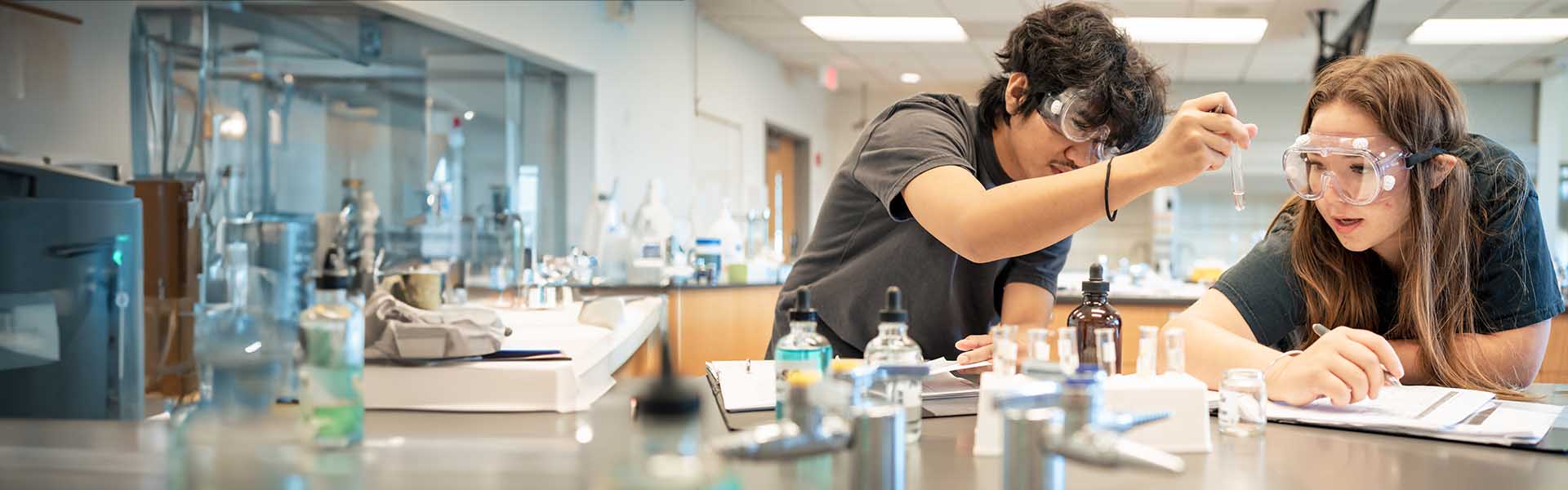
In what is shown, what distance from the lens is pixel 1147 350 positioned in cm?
112

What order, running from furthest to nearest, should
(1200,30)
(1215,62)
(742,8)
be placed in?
(1215,62) < (1200,30) < (742,8)

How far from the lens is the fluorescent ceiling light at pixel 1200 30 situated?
7016 millimetres

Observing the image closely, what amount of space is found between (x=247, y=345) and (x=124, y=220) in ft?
3.29

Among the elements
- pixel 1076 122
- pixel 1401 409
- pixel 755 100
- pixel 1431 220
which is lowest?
pixel 1401 409

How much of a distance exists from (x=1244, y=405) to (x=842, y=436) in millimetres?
606

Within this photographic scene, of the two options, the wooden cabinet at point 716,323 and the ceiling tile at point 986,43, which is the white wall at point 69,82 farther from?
the ceiling tile at point 986,43

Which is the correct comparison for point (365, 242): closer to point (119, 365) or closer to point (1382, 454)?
point (119, 365)

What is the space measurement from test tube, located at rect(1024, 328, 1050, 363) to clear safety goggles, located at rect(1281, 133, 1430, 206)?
0.76 meters

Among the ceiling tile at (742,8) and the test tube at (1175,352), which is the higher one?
the ceiling tile at (742,8)

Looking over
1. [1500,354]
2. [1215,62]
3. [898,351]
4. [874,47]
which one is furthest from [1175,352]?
[1215,62]

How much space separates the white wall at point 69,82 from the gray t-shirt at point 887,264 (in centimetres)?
276

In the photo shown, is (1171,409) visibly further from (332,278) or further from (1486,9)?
(1486,9)

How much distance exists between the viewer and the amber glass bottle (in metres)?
1.35

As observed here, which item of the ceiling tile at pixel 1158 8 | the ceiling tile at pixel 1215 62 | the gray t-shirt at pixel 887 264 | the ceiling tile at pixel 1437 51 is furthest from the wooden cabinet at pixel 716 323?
the ceiling tile at pixel 1437 51
